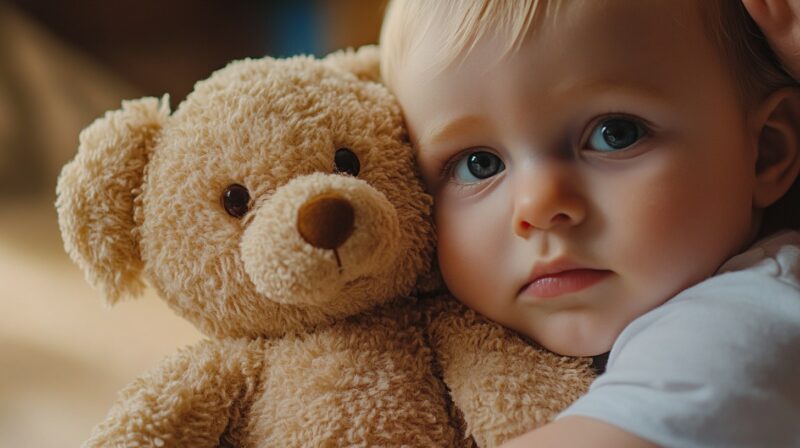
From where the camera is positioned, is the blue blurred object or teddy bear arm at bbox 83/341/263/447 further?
the blue blurred object

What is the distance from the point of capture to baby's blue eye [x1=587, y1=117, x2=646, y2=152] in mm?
632

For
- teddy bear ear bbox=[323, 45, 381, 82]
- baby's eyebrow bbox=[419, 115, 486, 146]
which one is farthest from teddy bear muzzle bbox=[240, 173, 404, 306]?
teddy bear ear bbox=[323, 45, 381, 82]

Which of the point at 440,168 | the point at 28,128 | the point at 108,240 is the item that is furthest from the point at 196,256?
the point at 28,128

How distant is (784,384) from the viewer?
54 centimetres

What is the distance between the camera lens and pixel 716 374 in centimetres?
52

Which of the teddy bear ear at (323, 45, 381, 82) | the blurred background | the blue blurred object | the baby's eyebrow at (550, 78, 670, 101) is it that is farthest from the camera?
the blue blurred object

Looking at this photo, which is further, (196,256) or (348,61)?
(348,61)

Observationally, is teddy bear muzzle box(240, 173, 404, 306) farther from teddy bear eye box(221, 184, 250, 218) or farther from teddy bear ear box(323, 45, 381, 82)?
teddy bear ear box(323, 45, 381, 82)

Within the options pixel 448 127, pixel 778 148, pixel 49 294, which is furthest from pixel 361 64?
pixel 49 294

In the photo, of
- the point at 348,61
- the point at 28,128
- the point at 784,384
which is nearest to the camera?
the point at 784,384

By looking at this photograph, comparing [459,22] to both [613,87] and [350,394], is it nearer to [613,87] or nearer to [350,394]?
[613,87]

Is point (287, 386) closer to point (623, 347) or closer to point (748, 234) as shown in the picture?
point (623, 347)

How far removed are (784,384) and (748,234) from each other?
0.56 feet

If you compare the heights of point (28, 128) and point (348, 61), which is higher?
point (28, 128)
